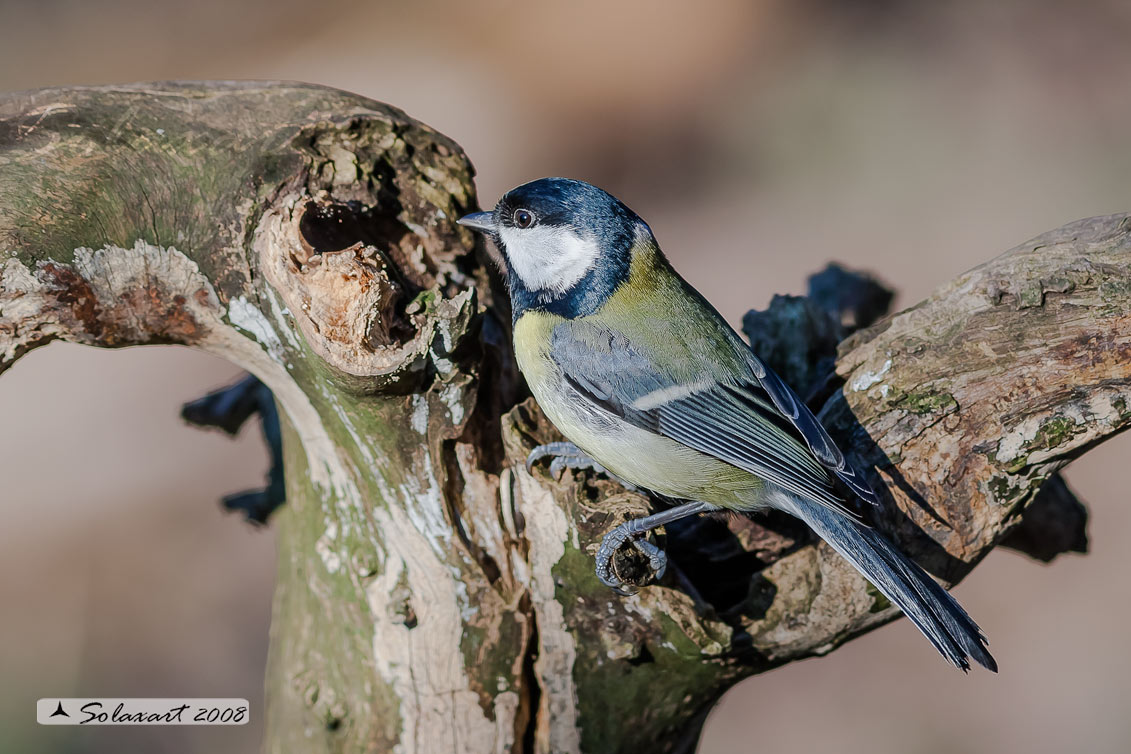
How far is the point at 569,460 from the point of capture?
2.09 meters

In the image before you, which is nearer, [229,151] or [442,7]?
[229,151]

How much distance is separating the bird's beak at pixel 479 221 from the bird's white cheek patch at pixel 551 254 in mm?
35

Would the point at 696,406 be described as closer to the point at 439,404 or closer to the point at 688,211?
the point at 439,404

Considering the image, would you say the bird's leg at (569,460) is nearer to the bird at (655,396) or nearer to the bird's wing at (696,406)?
the bird at (655,396)

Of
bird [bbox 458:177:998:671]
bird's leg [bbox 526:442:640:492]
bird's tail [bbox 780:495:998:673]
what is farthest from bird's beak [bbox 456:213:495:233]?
bird's tail [bbox 780:495:998:673]

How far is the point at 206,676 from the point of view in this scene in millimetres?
3543

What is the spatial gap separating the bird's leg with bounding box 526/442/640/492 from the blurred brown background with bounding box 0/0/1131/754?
2.01 metres

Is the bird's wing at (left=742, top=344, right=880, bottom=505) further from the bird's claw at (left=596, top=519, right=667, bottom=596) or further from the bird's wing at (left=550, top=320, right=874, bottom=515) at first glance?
the bird's claw at (left=596, top=519, right=667, bottom=596)

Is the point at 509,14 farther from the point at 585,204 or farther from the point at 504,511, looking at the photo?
the point at 504,511

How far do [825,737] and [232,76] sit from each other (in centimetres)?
458

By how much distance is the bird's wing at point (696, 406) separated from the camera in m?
1.97

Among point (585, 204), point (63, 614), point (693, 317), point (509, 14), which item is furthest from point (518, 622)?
point (509, 14)

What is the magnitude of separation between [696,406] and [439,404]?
580 millimetres

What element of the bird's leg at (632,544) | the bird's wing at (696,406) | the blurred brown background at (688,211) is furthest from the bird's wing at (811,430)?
the blurred brown background at (688,211)
